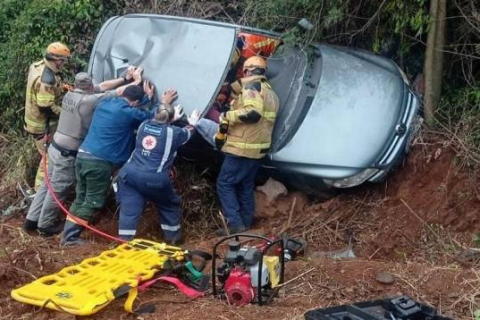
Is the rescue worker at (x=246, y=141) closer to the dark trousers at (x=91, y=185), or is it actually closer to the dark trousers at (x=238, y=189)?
the dark trousers at (x=238, y=189)

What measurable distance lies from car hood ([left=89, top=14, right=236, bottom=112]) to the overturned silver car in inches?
0.4

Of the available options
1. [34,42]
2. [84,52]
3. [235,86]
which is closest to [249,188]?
[235,86]

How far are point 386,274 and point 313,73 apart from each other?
2491 millimetres

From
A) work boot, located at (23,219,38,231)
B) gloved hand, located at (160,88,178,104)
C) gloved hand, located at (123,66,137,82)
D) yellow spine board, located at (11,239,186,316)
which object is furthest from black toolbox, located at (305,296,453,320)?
work boot, located at (23,219,38,231)

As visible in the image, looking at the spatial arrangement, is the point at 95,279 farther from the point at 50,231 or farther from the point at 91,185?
the point at 50,231

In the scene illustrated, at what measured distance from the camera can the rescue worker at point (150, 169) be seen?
7.09 meters

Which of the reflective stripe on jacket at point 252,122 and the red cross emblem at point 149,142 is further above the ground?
the reflective stripe on jacket at point 252,122

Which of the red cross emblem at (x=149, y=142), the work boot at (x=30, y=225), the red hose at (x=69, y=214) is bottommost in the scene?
the work boot at (x=30, y=225)

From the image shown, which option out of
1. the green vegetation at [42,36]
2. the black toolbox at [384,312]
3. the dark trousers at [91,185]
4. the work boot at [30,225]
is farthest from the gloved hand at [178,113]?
the black toolbox at [384,312]

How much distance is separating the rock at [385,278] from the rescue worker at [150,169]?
7.92 ft

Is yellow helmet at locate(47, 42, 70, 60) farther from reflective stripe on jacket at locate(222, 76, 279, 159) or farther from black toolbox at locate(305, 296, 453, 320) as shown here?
black toolbox at locate(305, 296, 453, 320)

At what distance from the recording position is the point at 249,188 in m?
7.48

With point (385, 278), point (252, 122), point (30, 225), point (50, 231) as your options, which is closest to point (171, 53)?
point (252, 122)

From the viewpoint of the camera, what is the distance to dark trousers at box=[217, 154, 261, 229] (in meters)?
7.30
